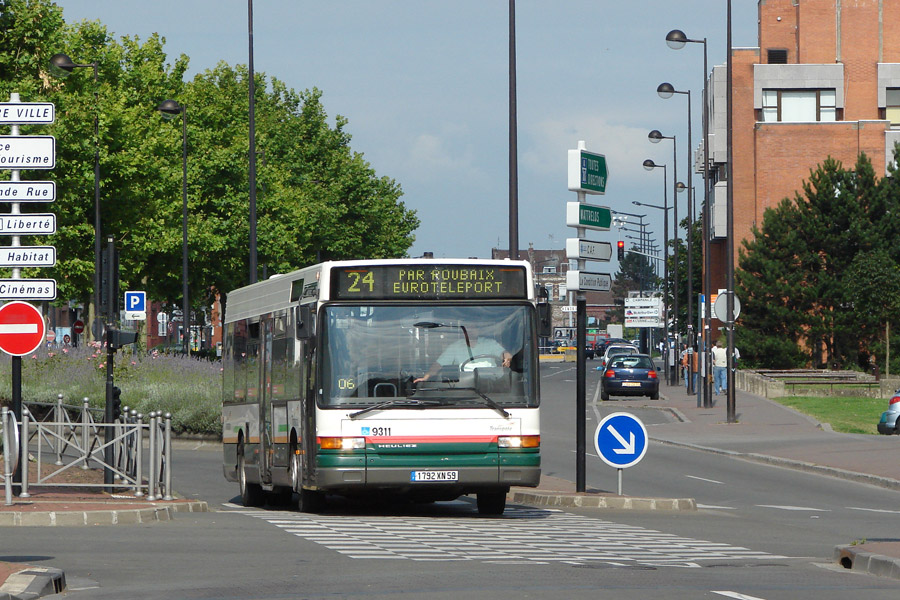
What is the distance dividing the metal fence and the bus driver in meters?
3.48

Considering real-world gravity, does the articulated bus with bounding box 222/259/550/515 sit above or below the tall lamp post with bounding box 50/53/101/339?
below

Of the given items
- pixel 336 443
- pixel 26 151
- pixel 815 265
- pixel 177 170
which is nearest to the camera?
pixel 336 443

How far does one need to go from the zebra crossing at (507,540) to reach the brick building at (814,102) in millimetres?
57346

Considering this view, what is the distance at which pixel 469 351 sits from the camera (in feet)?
52.9

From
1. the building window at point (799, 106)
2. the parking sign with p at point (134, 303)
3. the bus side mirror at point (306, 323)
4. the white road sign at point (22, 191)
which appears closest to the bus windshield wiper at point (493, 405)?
the bus side mirror at point (306, 323)

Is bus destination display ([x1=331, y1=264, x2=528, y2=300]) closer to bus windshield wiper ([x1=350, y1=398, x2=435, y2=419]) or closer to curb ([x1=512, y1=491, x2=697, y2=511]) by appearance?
bus windshield wiper ([x1=350, y1=398, x2=435, y2=419])

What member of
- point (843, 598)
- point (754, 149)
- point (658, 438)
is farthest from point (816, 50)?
point (843, 598)

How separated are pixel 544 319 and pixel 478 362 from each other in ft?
2.97

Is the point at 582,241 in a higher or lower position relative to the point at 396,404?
higher

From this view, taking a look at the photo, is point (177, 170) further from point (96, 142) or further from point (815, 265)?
point (815, 265)

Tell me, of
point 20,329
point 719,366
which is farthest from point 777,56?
point 20,329

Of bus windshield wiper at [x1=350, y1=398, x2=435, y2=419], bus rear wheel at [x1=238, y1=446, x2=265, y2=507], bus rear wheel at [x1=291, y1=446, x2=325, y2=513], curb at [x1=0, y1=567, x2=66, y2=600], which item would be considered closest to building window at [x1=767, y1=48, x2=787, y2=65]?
bus rear wheel at [x1=238, y1=446, x2=265, y2=507]

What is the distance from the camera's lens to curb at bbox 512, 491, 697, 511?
1808cm

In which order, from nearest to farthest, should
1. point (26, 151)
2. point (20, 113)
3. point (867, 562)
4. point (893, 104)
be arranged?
point (867, 562)
point (20, 113)
point (26, 151)
point (893, 104)
